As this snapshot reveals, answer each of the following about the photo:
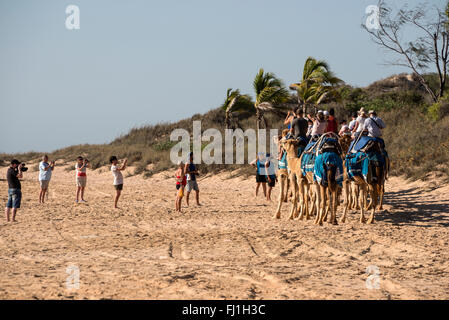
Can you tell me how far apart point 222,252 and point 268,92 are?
18.3 meters

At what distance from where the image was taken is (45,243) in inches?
446

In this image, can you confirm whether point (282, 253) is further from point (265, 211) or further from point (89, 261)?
point (265, 211)

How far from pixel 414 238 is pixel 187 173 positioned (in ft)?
25.5

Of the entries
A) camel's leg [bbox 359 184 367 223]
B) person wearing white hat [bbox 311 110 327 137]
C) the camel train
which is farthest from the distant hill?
person wearing white hat [bbox 311 110 327 137]

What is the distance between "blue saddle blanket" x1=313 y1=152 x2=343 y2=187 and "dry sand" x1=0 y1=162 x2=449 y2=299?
1169 millimetres

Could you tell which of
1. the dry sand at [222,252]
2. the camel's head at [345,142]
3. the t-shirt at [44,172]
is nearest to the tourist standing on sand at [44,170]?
the t-shirt at [44,172]

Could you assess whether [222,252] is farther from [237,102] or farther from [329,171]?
[237,102]

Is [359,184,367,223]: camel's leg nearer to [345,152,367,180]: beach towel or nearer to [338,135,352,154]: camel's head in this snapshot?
[345,152,367,180]: beach towel

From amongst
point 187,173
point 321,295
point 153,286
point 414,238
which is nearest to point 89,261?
point 153,286

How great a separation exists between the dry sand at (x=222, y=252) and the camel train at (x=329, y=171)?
55cm

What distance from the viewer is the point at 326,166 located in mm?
12195

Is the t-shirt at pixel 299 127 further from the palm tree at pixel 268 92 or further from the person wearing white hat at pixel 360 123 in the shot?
the palm tree at pixel 268 92

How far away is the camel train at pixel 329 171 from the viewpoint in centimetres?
1227

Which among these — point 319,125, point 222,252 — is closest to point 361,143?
point 319,125
